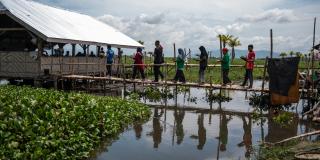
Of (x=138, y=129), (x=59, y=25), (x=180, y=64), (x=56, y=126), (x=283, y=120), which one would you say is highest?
(x=59, y=25)

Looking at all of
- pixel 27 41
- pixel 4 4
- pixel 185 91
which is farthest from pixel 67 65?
pixel 185 91

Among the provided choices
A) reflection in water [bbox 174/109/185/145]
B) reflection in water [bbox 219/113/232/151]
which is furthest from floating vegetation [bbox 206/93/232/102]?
reflection in water [bbox 219/113/232/151]

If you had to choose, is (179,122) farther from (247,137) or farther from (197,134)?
(247,137)

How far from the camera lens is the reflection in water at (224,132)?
10.1 metres

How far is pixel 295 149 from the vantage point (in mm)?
8828

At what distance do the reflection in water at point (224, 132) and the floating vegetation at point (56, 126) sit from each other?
2.70 meters

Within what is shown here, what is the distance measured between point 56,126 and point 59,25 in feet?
39.5

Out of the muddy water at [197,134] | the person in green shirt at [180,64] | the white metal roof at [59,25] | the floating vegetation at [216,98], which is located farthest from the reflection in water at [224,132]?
the white metal roof at [59,25]

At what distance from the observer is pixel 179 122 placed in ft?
42.6

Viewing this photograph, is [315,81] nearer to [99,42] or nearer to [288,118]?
[288,118]

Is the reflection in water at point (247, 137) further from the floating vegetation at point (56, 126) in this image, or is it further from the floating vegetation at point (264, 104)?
the floating vegetation at point (56, 126)

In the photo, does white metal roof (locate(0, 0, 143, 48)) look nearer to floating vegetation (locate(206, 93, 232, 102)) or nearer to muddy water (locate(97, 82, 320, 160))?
muddy water (locate(97, 82, 320, 160))

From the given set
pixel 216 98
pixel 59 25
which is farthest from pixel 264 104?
pixel 59 25

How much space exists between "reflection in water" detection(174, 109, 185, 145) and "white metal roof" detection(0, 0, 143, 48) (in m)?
6.06
